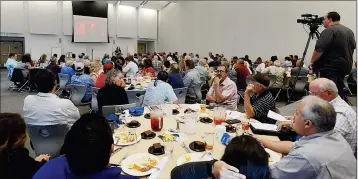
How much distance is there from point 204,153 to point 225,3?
15183 millimetres

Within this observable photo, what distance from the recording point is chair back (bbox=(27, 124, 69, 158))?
2579 mm

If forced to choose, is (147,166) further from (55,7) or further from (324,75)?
(55,7)

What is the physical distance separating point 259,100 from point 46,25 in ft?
50.7

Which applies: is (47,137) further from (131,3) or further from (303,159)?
(131,3)

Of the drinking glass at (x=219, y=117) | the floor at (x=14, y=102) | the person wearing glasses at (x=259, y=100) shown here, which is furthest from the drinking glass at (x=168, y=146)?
the floor at (x=14, y=102)

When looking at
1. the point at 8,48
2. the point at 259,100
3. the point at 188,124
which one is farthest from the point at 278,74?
the point at 8,48

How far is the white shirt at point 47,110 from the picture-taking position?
2.60 m

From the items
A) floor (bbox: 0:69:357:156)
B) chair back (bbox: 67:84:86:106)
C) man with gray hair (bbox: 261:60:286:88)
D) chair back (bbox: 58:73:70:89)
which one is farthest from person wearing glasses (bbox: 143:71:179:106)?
man with gray hair (bbox: 261:60:286:88)

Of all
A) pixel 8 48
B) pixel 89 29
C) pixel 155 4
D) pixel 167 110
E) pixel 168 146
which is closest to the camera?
pixel 168 146

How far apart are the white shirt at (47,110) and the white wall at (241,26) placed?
474 inches

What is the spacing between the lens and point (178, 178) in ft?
4.59

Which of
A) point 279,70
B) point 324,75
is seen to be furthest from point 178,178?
point 279,70

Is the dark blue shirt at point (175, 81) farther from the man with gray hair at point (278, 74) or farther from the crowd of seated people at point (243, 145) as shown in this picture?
the man with gray hair at point (278, 74)

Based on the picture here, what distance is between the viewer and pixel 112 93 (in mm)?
3617
